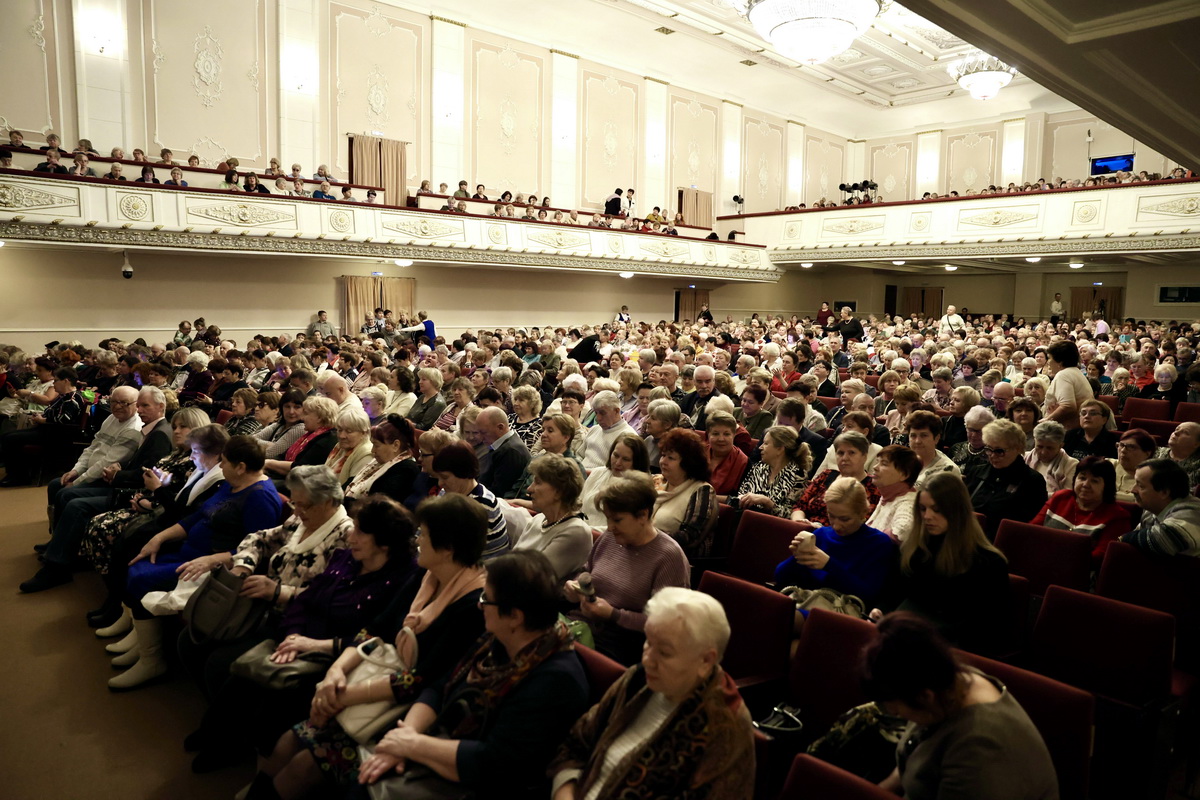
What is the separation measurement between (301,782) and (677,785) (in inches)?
44.2

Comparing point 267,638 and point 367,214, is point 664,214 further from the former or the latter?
point 267,638

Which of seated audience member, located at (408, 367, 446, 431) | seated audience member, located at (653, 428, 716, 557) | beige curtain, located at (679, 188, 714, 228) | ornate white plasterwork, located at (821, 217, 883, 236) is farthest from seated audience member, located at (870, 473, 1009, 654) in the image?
beige curtain, located at (679, 188, 714, 228)

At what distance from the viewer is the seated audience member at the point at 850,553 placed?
2.54 metres

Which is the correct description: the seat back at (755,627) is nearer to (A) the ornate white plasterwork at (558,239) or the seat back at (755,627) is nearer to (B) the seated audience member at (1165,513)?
(B) the seated audience member at (1165,513)

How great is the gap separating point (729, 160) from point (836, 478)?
61.6ft

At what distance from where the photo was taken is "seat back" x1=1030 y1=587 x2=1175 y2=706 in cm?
222

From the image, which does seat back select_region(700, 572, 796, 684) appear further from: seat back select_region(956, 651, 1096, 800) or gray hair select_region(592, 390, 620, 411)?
gray hair select_region(592, 390, 620, 411)

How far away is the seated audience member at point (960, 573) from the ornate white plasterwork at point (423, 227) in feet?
41.1

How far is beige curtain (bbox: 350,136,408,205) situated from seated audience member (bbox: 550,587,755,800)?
47.4 ft

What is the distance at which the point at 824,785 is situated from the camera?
1505 millimetres

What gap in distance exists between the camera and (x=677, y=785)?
59.7 inches

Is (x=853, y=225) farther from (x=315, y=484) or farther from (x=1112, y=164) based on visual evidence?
(x=315, y=484)

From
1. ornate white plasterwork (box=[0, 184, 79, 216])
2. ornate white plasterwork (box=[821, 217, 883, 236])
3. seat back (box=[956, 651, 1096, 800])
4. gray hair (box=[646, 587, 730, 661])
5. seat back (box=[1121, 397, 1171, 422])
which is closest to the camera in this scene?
gray hair (box=[646, 587, 730, 661])

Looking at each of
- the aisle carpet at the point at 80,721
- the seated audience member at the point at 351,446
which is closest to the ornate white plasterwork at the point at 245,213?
the aisle carpet at the point at 80,721
